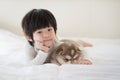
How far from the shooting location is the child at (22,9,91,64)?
110 centimetres

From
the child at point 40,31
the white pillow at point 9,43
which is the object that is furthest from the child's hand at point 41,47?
the white pillow at point 9,43

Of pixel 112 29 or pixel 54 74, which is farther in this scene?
pixel 112 29

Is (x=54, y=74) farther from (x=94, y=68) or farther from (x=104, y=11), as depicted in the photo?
(x=104, y=11)

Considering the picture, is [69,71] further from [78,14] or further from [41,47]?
[78,14]

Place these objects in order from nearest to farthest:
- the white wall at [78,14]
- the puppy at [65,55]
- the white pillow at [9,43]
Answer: the puppy at [65,55]
the white pillow at [9,43]
the white wall at [78,14]

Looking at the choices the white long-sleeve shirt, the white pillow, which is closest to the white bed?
the white long-sleeve shirt

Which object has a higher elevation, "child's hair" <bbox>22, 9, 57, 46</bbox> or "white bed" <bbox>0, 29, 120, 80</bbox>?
"child's hair" <bbox>22, 9, 57, 46</bbox>

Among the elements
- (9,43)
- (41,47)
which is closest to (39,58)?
(41,47)

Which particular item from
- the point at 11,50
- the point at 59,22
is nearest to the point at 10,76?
the point at 11,50

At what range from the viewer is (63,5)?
1869 millimetres

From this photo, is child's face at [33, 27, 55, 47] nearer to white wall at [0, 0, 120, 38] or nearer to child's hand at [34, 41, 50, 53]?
child's hand at [34, 41, 50, 53]

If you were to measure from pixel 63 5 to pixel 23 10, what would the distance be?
311 mm

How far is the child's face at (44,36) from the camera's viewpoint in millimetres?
1108

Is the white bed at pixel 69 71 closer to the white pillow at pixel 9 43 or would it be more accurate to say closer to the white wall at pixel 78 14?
the white pillow at pixel 9 43
